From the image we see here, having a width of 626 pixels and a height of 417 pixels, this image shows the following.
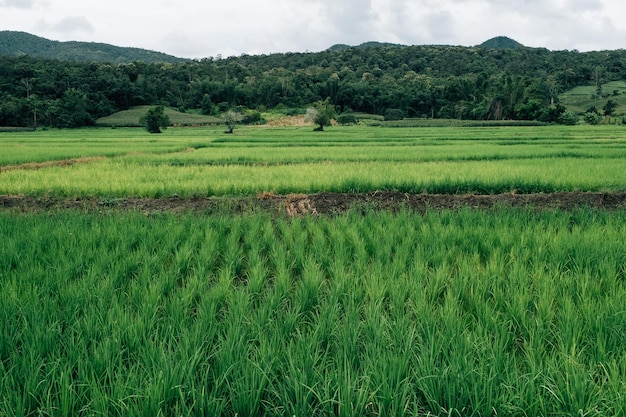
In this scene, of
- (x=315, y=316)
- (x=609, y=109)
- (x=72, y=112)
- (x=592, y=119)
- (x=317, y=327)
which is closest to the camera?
(x=317, y=327)

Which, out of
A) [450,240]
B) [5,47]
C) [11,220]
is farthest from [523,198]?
[5,47]

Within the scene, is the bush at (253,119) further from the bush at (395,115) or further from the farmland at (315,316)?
the farmland at (315,316)

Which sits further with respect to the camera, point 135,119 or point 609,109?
point 135,119

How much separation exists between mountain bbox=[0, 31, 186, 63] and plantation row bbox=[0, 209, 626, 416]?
17811 cm

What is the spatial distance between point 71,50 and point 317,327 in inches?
8048

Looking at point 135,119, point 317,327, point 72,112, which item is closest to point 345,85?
point 135,119

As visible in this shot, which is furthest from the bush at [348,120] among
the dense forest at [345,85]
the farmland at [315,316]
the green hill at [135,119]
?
the farmland at [315,316]

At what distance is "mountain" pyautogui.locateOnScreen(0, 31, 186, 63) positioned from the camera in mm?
167250

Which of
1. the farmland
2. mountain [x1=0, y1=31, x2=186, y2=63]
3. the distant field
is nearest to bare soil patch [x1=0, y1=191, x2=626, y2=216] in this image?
the farmland

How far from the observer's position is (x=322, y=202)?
830cm

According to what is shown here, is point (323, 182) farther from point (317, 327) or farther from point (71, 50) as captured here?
point (71, 50)

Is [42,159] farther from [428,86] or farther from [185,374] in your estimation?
[428,86]

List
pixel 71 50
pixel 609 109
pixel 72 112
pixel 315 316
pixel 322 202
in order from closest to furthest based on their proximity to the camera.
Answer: pixel 315 316, pixel 322 202, pixel 72 112, pixel 609 109, pixel 71 50

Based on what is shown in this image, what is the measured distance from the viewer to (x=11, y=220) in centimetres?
624
